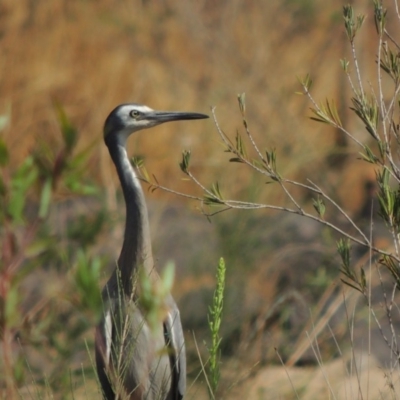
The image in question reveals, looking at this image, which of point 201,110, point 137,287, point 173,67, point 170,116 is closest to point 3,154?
point 137,287

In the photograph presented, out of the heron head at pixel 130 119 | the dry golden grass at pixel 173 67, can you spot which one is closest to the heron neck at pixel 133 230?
the heron head at pixel 130 119

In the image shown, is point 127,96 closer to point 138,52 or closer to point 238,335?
point 138,52

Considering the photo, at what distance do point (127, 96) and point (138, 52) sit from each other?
429 millimetres

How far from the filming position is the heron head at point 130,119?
419cm

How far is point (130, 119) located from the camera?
421 cm

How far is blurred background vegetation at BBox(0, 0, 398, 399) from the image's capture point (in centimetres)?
709

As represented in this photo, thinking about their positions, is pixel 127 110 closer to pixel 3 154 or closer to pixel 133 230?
pixel 133 230

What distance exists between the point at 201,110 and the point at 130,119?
539 centimetres

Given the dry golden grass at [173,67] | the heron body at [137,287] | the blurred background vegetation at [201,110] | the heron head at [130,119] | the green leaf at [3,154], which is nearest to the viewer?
the green leaf at [3,154]

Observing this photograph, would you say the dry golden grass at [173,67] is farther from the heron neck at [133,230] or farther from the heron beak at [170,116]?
the heron neck at [133,230]

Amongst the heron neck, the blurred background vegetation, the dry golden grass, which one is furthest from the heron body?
the dry golden grass

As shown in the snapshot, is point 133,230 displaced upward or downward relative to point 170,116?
downward

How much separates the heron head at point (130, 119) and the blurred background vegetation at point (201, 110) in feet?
6.88

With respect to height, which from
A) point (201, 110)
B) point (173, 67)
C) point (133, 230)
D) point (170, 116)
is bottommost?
point (201, 110)
